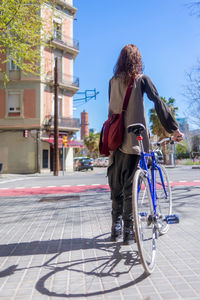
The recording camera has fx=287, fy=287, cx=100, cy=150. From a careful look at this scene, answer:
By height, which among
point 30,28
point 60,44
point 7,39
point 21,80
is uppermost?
point 60,44

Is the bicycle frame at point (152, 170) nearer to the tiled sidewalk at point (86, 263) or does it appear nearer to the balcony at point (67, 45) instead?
the tiled sidewalk at point (86, 263)

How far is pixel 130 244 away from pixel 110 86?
5.95ft

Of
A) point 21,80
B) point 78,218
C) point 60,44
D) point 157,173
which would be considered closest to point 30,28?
point 78,218

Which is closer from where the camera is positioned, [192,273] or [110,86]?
[192,273]

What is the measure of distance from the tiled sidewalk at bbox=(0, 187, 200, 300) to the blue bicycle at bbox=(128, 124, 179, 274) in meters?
0.19

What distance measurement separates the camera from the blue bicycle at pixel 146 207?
2.32m

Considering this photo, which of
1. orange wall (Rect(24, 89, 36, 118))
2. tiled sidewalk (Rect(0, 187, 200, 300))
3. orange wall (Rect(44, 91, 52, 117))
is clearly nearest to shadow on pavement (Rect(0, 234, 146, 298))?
tiled sidewalk (Rect(0, 187, 200, 300))

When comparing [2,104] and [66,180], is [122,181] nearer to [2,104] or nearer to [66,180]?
[66,180]

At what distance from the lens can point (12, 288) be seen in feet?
7.19

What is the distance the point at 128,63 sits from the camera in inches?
123

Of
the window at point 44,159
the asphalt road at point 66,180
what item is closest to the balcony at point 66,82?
the window at point 44,159

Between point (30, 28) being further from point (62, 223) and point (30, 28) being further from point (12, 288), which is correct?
point (12, 288)

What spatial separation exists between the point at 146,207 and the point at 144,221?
0.22 metres

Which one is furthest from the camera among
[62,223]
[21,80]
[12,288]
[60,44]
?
[60,44]
